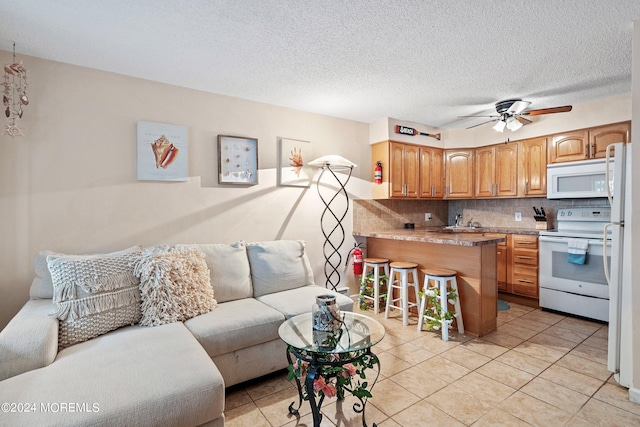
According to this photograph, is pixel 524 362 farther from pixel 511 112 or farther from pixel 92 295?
pixel 92 295

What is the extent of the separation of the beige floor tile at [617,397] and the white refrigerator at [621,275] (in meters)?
0.06

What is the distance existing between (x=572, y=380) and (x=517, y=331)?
96 cm

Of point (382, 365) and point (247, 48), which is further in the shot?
point (382, 365)

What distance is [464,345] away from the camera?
2.90 m

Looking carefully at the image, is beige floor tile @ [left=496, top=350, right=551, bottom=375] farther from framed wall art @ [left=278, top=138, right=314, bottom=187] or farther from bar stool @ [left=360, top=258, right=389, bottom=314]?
framed wall art @ [left=278, top=138, right=314, bottom=187]

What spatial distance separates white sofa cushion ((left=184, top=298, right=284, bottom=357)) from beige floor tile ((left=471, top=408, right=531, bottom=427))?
141cm

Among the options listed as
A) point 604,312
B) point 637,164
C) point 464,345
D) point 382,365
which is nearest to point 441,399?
point 382,365

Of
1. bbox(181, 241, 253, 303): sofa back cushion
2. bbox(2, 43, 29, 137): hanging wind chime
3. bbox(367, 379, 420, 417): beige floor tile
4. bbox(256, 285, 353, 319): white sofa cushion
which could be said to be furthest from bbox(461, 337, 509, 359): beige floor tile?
bbox(2, 43, 29, 137): hanging wind chime

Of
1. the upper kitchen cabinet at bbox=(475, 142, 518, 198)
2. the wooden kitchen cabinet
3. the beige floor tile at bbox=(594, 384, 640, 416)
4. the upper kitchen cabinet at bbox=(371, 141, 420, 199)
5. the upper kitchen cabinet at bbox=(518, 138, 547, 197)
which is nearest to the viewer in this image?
the beige floor tile at bbox=(594, 384, 640, 416)

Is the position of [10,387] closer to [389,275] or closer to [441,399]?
[441,399]

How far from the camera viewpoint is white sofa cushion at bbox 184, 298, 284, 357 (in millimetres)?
2076

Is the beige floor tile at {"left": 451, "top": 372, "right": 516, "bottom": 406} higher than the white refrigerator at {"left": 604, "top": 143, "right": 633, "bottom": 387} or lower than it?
lower

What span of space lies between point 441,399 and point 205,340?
5.25 ft

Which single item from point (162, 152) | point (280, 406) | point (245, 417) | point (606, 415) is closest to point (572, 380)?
point (606, 415)
